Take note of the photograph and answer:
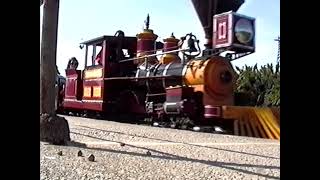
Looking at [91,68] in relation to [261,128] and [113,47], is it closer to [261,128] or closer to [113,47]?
[113,47]

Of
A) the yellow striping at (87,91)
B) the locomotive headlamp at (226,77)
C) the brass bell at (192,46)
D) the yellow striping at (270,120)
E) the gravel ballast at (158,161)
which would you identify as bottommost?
the gravel ballast at (158,161)

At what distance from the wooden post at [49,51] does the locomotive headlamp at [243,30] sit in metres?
4.74

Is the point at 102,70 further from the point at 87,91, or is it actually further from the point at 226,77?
the point at 226,77

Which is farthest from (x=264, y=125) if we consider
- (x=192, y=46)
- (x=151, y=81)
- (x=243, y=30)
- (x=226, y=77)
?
(x=151, y=81)

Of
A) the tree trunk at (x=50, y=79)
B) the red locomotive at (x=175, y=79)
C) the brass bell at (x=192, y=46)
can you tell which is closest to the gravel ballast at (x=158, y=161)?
the tree trunk at (x=50, y=79)

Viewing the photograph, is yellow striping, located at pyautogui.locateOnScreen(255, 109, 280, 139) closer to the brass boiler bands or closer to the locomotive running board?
the locomotive running board

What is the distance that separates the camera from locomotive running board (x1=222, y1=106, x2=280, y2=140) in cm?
997

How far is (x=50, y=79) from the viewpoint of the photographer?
6.18m

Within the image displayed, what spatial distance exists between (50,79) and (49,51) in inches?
18.6

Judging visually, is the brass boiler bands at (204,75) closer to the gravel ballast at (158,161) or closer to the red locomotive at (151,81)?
the red locomotive at (151,81)

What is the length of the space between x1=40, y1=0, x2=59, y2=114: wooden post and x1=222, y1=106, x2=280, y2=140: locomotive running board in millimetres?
4881

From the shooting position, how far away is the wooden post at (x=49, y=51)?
5770mm

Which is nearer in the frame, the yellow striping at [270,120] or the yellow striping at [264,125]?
the yellow striping at [270,120]
